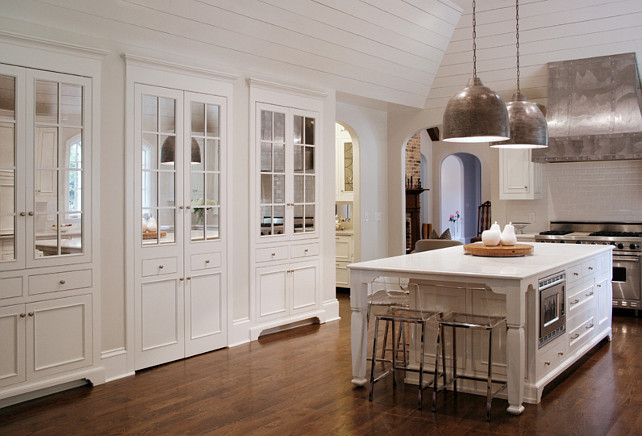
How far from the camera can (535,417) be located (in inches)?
144

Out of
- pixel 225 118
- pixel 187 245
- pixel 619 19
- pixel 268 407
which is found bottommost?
pixel 268 407

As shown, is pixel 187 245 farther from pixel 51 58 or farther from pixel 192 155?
pixel 51 58

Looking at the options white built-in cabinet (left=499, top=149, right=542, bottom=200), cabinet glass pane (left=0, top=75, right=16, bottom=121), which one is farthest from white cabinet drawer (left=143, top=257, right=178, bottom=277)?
white built-in cabinet (left=499, top=149, right=542, bottom=200)

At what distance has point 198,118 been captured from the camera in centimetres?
523

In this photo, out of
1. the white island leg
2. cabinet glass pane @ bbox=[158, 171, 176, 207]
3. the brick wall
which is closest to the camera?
the white island leg

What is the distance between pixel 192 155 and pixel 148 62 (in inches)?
33.2

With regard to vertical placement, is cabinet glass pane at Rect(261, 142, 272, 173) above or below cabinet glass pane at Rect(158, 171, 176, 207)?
above

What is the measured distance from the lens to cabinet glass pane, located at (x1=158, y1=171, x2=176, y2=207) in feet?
16.2

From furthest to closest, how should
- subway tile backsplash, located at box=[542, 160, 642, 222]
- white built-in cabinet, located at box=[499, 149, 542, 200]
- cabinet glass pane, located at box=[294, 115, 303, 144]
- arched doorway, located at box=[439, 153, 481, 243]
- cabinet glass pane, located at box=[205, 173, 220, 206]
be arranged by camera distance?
arched doorway, located at box=[439, 153, 481, 243], white built-in cabinet, located at box=[499, 149, 542, 200], subway tile backsplash, located at box=[542, 160, 642, 222], cabinet glass pane, located at box=[294, 115, 303, 144], cabinet glass pane, located at box=[205, 173, 220, 206]

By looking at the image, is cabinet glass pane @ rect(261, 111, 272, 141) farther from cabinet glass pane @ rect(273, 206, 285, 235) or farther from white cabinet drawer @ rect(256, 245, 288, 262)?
white cabinet drawer @ rect(256, 245, 288, 262)

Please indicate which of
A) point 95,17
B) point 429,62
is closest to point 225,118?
point 95,17

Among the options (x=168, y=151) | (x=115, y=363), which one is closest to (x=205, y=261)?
(x=168, y=151)

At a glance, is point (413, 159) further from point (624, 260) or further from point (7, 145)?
point (7, 145)

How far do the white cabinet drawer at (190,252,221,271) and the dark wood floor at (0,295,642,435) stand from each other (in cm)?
80
